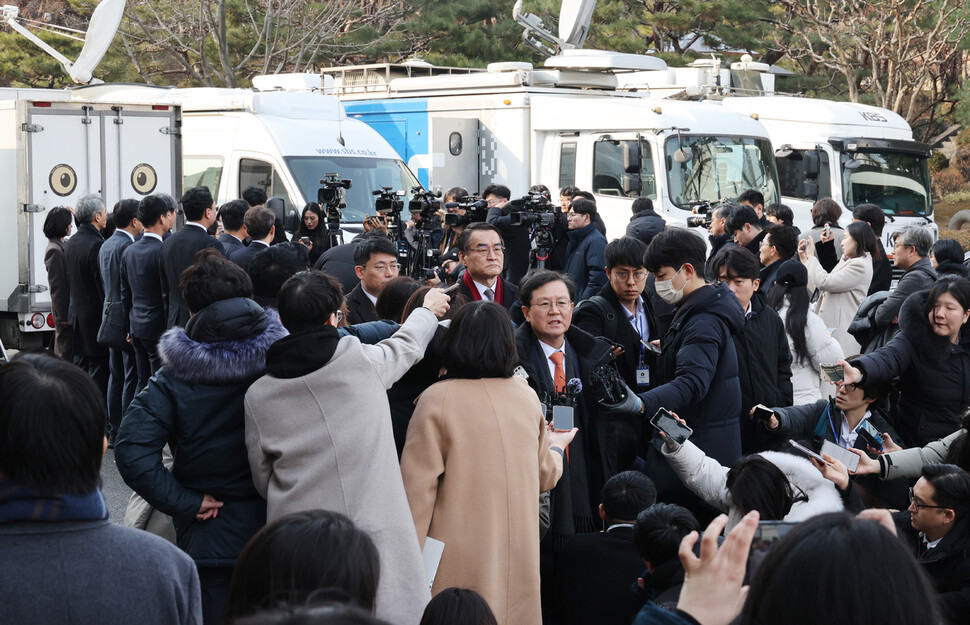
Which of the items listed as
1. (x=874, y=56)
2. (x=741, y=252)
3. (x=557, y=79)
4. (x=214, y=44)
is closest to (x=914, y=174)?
(x=557, y=79)

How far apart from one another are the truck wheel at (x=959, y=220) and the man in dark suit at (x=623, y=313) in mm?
Result: 20122

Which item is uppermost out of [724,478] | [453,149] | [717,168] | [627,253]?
[453,149]

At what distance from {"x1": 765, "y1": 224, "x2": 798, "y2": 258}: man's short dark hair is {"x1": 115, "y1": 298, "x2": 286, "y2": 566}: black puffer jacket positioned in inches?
175

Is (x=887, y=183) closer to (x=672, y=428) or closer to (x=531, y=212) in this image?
(x=531, y=212)

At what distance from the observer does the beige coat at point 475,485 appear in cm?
358

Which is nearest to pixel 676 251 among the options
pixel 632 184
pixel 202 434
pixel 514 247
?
pixel 202 434

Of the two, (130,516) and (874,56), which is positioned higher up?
(874,56)

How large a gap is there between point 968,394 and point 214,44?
75.4ft

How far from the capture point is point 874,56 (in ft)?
75.2

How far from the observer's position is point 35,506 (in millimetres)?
2041

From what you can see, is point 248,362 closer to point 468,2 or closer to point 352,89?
point 352,89

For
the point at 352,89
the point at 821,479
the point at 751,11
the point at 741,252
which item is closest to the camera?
the point at 821,479

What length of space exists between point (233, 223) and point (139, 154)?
291 cm

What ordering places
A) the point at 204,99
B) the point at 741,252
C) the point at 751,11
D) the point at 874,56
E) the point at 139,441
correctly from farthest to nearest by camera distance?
1. the point at 751,11
2. the point at 874,56
3. the point at 204,99
4. the point at 741,252
5. the point at 139,441
